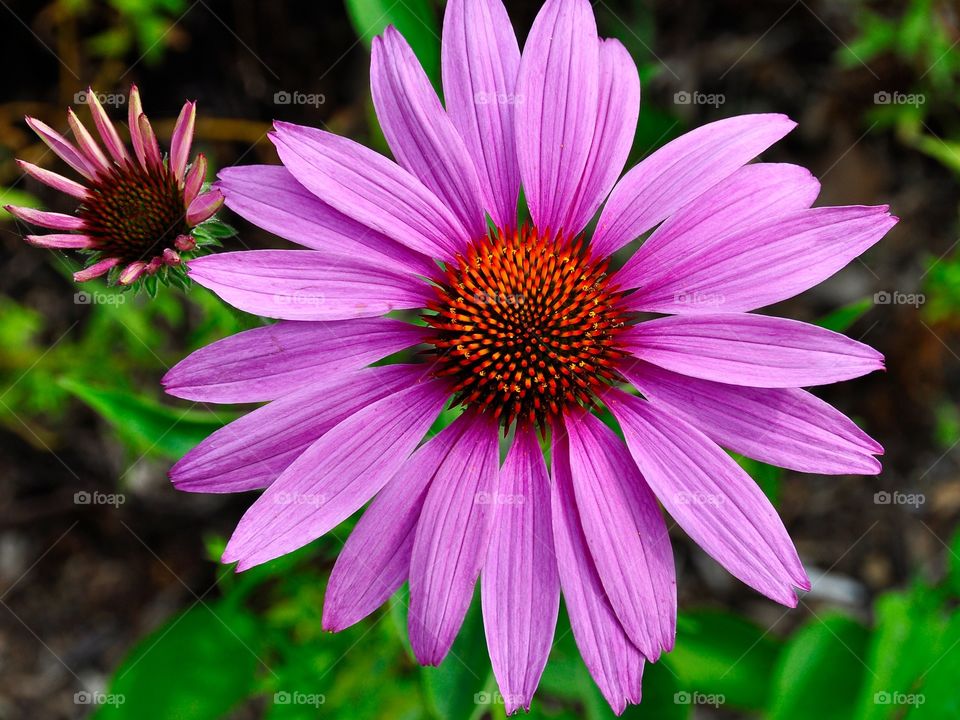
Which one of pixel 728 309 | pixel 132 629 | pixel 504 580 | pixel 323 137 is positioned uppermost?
pixel 323 137

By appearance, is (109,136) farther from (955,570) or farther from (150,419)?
(955,570)

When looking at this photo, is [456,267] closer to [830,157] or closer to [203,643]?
[203,643]

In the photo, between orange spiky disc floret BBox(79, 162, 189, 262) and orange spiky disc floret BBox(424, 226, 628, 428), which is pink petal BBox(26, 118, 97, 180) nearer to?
orange spiky disc floret BBox(79, 162, 189, 262)

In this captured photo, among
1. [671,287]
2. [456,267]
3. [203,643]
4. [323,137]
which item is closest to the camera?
[323,137]

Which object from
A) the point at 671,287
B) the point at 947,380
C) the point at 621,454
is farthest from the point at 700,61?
the point at 621,454

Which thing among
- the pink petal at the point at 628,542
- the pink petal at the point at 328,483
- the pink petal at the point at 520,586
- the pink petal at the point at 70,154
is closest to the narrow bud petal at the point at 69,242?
the pink petal at the point at 70,154

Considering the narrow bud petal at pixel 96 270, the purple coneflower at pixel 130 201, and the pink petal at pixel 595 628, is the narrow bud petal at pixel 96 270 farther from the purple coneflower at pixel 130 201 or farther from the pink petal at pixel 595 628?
the pink petal at pixel 595 628
